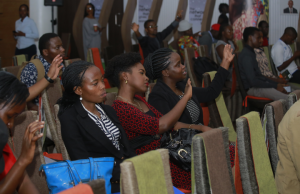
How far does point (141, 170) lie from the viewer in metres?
1.12

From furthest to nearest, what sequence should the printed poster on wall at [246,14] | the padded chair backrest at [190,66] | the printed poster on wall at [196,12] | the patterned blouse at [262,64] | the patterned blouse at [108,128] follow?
the printed poster on wall at [196,12] < the printed poster on wall at [246,14] < the padded chair backrest at [190,66] < the patterned blouse at [262,64] < the patterned blouse at [108,128]

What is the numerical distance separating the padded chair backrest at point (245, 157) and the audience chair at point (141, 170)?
485 millimetres

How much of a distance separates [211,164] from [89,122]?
2.39 ft

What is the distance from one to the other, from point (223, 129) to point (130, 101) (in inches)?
31.8

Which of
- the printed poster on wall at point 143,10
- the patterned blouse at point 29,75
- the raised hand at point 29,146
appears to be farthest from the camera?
the printed poster on wall at point 143,10

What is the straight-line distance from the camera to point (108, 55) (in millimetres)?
4820

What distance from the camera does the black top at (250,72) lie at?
3939 millimetres

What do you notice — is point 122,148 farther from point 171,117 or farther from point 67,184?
point 67,184

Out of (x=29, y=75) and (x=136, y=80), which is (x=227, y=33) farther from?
(x=136, y=80)

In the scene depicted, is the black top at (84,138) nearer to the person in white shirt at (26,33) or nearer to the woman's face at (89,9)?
the person in white shirt at (26,33)

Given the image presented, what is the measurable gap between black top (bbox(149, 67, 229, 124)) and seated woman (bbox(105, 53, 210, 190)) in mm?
131

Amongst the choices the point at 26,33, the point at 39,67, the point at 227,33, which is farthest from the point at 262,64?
the point at 26,33

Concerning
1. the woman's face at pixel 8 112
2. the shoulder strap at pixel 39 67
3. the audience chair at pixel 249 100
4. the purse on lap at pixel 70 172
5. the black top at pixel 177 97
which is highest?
the woman's face at pixel 8 112

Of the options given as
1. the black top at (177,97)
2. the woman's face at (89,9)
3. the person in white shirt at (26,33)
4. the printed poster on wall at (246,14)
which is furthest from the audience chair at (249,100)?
the woman's face at (89,9)
